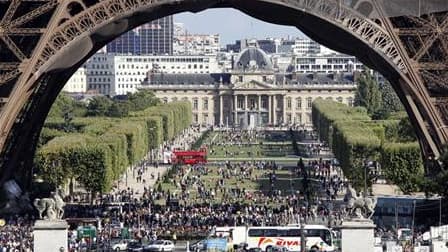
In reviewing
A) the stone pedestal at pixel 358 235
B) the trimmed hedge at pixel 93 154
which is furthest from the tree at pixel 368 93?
the stone pedestal at pixel 358 235

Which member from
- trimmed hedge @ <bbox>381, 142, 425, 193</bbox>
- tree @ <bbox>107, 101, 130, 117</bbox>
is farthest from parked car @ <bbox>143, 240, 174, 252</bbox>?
tree @ <bbox>107, 101, 130, 117</bbox>

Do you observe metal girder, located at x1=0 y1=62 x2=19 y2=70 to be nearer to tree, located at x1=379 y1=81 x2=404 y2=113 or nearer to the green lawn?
the green lawn

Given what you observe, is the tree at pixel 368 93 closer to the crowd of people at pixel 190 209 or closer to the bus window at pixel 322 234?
the crowd of people at pixel 190 209

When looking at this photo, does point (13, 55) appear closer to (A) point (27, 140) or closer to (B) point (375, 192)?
(A) point (27, 140)

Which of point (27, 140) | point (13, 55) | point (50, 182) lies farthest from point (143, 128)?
point (13, 55)

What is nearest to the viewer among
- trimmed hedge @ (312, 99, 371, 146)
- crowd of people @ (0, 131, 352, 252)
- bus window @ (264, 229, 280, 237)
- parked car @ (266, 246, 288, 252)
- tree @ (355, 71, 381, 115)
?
parked car @ (266, 246, 288, 252)

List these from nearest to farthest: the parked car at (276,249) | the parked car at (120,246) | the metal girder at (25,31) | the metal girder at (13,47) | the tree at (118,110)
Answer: the parked car at (276,249), the metal girder at (25,31), the metal girder at (13,47), the parked car at (120,246), the tree at (118,110)
